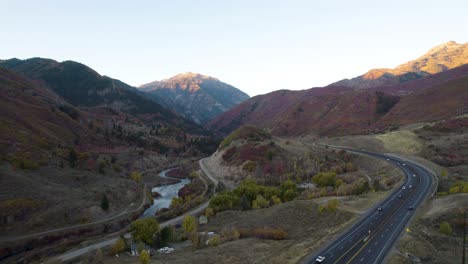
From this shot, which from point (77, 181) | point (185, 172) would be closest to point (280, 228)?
point (77, 181)

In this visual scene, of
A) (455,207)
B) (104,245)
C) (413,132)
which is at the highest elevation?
(413,132)

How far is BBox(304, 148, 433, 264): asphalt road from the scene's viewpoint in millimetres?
42812

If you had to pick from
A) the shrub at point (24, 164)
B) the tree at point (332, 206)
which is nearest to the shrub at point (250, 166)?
the tree at point (332, 206)

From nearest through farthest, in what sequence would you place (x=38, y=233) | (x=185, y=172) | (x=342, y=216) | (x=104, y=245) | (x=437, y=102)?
(x=342, y=216) < (x=104, y=245) < (x=38, y=233) < (x=185, y=172) < (x=437, y=102)

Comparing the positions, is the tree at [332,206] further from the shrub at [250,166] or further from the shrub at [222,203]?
the shrub at [250,166]

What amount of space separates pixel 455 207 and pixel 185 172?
12881cm

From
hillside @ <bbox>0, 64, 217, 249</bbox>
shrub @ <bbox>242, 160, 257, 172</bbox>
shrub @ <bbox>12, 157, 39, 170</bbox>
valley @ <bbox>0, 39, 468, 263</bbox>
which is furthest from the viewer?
shrub @ <bbox>242, 160, 257, 172</bbox>

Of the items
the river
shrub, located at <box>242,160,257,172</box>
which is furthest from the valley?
the river

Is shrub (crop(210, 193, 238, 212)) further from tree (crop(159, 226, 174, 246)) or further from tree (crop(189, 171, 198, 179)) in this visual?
tree (crop(189, 171, 198, 179))

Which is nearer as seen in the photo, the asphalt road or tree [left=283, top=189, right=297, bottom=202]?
the asphalt road

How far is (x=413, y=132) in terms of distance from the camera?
144 m

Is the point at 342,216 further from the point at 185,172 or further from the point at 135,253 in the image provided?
the point at 185,172

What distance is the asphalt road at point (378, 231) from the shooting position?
42.8 m

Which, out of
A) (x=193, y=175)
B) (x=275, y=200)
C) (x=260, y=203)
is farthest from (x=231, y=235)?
(x=193, y=175)
